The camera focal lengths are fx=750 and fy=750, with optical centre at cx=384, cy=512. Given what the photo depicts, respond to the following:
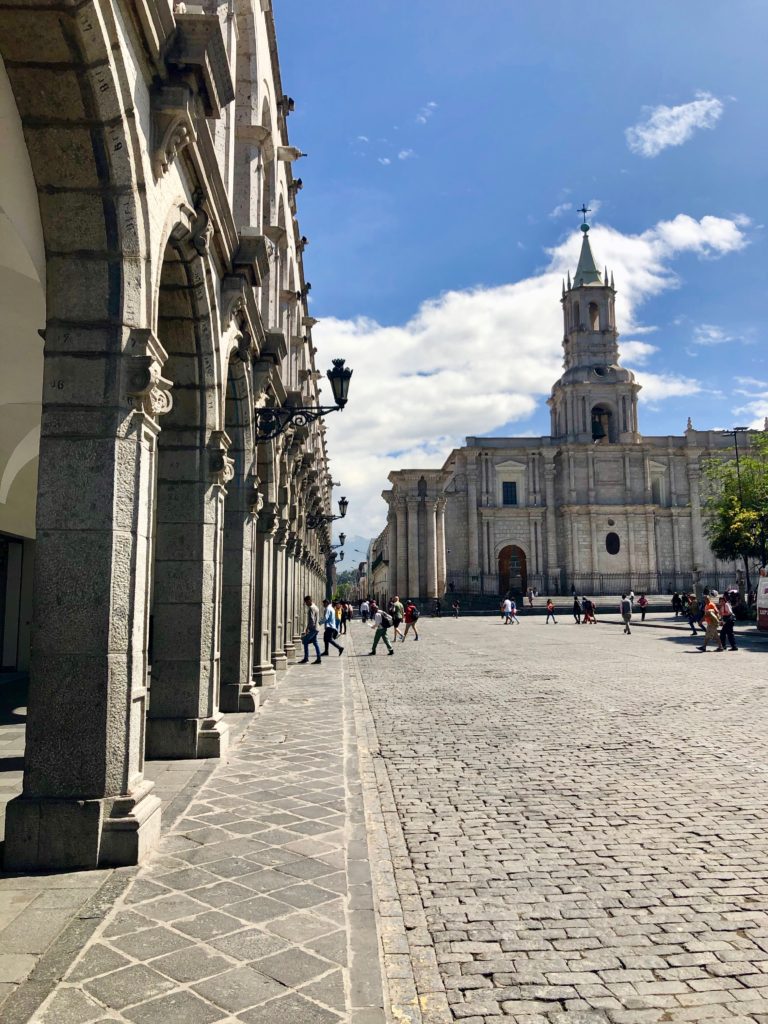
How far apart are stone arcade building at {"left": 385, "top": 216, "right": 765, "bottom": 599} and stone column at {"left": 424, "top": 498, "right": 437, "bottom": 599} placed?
8.0 inches

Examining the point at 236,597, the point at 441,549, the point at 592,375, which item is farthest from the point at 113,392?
the point at 592,375

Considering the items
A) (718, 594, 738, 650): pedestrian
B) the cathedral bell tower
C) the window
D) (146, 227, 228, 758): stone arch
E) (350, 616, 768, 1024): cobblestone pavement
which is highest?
the cathedral bell tower

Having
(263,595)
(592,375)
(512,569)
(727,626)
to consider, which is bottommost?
(727,626)

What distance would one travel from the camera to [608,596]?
195 ft

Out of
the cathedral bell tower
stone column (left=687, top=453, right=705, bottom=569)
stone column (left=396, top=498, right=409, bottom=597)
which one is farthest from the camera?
the cathedral bell tower

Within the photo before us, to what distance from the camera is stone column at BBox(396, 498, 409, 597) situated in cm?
5819

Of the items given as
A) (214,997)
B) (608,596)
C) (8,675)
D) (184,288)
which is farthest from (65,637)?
(608,596)

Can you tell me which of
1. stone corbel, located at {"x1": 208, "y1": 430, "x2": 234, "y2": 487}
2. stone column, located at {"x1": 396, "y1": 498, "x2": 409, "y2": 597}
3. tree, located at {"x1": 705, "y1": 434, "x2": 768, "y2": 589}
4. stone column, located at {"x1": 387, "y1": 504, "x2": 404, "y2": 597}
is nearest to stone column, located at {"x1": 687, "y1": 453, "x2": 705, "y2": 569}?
tree, located at {"x1": 705, "y1": 434, "x2": 768, "y2": 589}

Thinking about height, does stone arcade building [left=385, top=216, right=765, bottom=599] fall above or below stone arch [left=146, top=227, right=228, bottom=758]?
above

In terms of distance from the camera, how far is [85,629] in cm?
477

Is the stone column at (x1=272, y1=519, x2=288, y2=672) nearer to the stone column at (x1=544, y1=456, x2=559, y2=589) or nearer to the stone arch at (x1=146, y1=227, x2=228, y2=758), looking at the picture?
the stone arch at (x1=146, y1=227, x2=228, y2=758)

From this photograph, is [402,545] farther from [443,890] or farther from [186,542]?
[443,890]

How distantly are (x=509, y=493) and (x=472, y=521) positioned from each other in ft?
14.1

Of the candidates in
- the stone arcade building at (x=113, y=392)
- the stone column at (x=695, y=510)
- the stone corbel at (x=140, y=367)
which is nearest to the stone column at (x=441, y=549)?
the stone column at (x=695, y=510)
